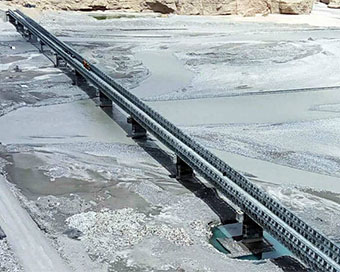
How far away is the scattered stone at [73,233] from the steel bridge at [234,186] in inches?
49.1

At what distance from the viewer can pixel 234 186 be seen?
488 cm

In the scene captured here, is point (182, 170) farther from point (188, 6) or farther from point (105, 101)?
point (188, 6)

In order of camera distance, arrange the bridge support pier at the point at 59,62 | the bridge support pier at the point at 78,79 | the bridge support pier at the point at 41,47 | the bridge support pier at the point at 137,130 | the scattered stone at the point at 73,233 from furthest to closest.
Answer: the bridge support pier at the point at 41,47, the bridge support pier at the point at 59,62, the bridge support pier at the point at 78,79, the bridge support pier at the point at 137,130, the scattered stone at the point at 73,233

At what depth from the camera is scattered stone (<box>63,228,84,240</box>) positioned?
15.3ft

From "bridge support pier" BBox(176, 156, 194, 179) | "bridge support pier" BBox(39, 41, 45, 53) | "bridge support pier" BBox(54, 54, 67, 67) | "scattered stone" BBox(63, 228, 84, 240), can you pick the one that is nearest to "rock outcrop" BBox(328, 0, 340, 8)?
"bridge support pier" BBox(39, 41, 45, 53)

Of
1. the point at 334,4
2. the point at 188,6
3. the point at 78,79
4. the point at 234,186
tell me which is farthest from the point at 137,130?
the point at 334,4

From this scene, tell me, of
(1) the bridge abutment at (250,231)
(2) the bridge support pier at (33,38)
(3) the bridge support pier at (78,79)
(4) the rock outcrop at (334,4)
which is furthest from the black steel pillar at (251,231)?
(4) the rock outcrop at (334,4)

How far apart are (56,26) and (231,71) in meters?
7.03

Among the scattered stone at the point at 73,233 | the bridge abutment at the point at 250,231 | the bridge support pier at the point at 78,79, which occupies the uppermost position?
the bridge support pier at the point at 78,79

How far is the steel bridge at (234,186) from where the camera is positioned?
3928mm

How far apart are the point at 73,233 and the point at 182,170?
1.56 m

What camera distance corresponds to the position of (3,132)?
726 cm

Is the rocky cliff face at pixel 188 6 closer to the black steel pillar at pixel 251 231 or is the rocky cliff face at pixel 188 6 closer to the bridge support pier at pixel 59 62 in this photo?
the bridge support pier at pixel 59 62

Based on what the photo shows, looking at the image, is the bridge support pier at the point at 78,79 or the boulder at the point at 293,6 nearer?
the bridge support pier at the point at 78,79
